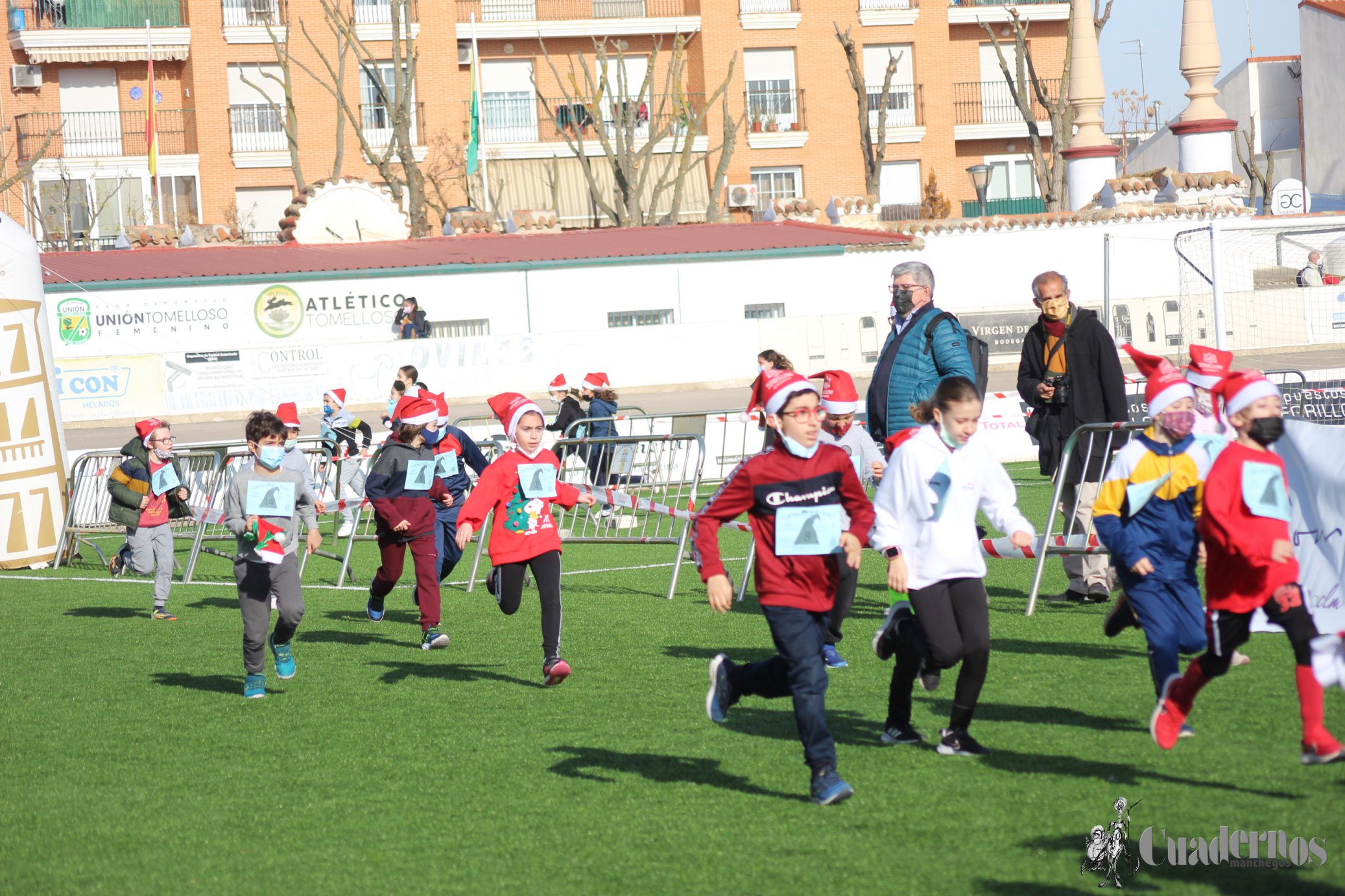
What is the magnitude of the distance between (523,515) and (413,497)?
196cm

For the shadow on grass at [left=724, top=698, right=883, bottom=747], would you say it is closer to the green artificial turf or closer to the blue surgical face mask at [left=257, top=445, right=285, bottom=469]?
the green artificial turf

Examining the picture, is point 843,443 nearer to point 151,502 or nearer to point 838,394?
point 838,394

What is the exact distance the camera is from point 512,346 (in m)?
33.0

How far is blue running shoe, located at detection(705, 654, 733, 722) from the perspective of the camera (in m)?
6.36

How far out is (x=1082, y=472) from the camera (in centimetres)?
1005

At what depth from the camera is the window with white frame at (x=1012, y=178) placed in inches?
2266

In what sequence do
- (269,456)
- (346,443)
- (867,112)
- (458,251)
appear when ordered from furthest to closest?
(867,112) → (458,251) → (346,443) → (269,456)

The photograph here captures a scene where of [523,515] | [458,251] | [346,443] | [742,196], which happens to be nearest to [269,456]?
[523,515]

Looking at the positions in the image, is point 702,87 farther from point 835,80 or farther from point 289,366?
point 289,366

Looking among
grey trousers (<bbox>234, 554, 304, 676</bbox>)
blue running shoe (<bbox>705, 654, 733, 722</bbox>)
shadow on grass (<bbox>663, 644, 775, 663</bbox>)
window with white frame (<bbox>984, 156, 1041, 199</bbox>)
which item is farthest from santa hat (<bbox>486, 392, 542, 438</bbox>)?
window with white frame (<bbox>984, 156, 1041, 199</bbox>)

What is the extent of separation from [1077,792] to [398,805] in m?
2.79

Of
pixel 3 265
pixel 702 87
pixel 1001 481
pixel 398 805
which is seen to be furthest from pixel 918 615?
pixel 702 87

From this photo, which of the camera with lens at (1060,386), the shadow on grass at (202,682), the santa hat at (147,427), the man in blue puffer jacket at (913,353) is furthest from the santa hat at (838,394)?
the santa hat at (147,427)

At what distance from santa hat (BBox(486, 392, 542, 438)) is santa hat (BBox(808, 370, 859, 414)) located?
5.96 feet
